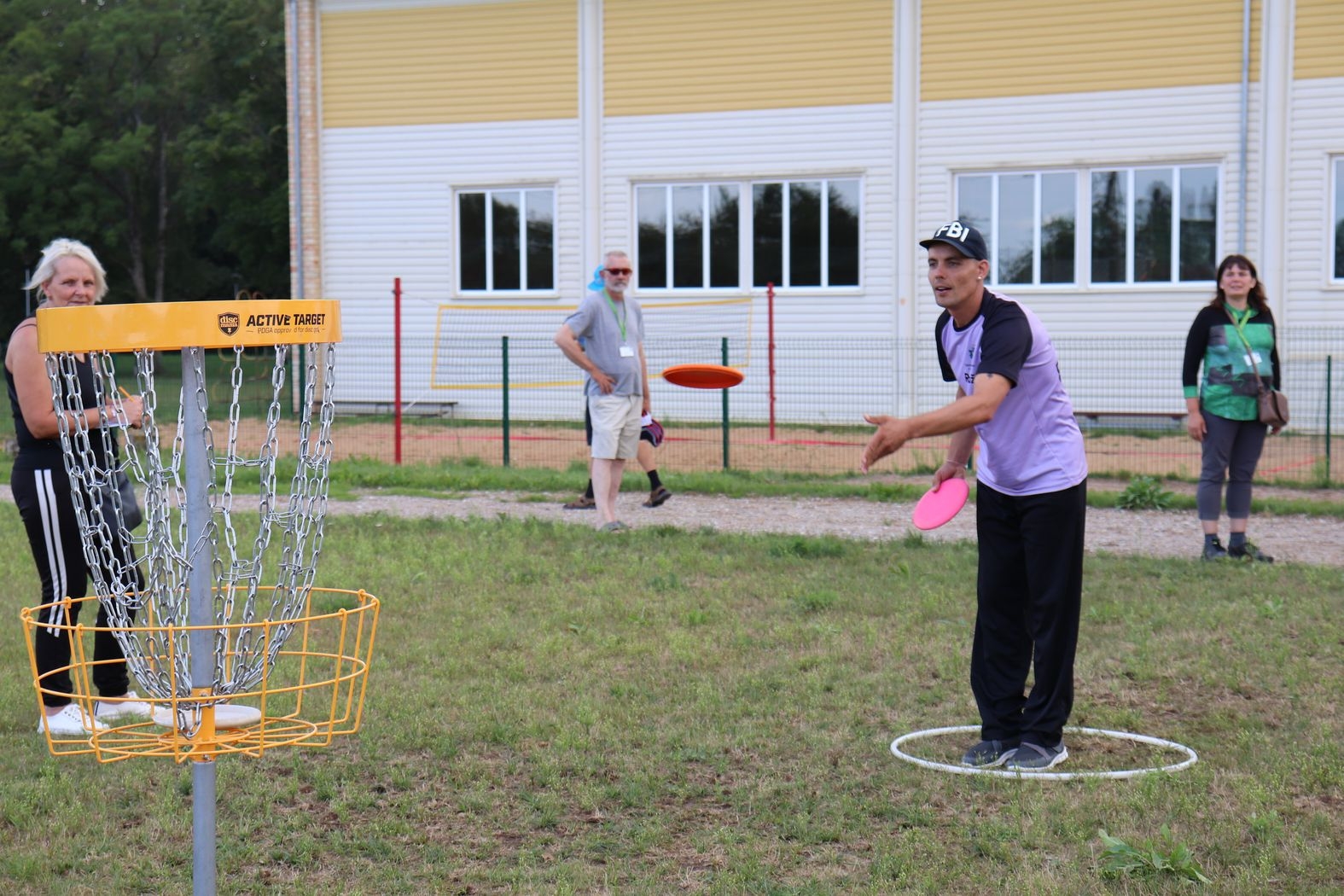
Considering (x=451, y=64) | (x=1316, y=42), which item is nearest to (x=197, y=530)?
(x=1316, y=42)

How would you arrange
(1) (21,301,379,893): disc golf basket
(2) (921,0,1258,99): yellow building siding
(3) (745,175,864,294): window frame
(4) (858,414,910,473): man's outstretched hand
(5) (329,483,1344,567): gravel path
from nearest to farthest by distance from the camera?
1. (1) (21,301,379,893): disc golf basket
2. (4) (858,414,910,473): man's outstretched hand
3. (5) (329,483,1344,567): gravel path
4. (2) (921,0,1258,99): yellow building siding
5. (3) (745,175,864,294): window frame

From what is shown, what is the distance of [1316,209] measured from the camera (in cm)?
1977

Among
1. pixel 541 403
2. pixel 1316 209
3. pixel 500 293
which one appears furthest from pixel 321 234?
pixel 1316 209

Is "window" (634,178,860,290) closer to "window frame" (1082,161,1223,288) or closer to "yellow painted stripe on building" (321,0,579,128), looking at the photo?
"yellow painted stripe on building" (321,0,579,128)

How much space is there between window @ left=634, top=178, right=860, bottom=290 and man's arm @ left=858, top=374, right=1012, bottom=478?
16.9 metres

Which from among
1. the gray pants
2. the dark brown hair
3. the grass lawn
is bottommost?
the grass lawn

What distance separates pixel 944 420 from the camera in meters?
4.88

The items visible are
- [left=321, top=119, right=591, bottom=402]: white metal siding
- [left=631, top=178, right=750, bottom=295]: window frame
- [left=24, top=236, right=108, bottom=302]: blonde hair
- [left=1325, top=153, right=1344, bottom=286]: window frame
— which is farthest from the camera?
[left=321, top=119, right=591, bottom=402]: white metal siding

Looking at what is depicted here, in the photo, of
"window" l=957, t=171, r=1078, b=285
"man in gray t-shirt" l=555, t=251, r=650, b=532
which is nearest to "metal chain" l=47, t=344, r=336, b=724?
"man in gray t-shirt" l=555, t=251, r=650, b=532

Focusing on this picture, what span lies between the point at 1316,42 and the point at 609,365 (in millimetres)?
13549

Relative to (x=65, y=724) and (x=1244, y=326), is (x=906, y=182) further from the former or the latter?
(x=65, y=724)

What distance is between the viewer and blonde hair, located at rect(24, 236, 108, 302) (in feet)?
17.6

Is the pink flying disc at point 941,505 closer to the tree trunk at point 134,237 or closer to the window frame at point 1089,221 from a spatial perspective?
the window frame at point 1089,221

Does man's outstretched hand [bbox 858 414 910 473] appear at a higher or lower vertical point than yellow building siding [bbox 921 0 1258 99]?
lower
